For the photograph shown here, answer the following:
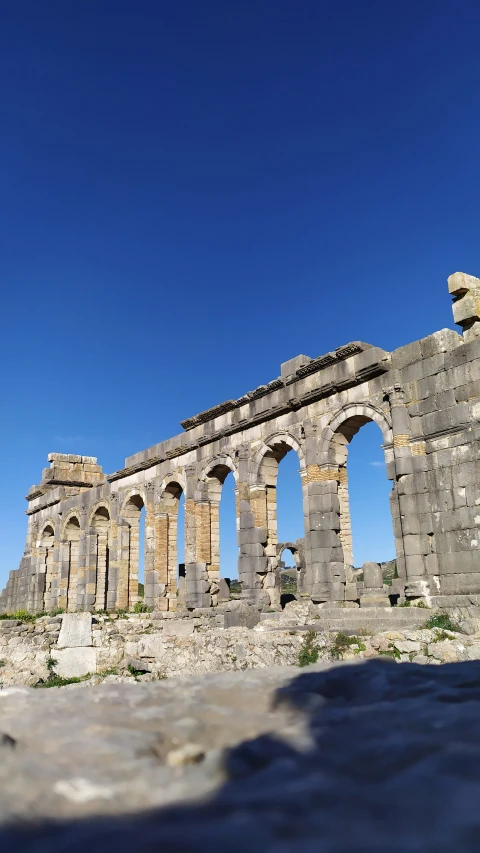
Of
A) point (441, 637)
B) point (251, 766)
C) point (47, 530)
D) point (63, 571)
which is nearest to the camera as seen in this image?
point (251, 766)

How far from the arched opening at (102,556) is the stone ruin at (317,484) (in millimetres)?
58

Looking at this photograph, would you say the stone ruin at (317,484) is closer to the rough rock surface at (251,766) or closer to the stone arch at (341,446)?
the stone arch at (341,446)

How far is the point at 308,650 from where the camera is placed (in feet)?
35.2

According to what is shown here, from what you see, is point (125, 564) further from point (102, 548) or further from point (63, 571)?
point (63, 571)

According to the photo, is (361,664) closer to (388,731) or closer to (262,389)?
(388,731)

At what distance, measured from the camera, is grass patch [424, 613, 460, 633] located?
35.1 feet

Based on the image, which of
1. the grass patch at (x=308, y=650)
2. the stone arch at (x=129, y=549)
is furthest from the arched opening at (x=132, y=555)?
the grass patch at (x=308, y=650)

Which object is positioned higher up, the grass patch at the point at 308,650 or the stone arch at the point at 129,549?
the stone arch at the point at 129,549

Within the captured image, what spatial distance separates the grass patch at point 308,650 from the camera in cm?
1054

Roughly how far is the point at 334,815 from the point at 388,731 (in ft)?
1.48

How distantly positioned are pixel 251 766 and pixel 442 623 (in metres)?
10.2

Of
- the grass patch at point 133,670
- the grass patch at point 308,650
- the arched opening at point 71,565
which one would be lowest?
the grass patch at point 133,670

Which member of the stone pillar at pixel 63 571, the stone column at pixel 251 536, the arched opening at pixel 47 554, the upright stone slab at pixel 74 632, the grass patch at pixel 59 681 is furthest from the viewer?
the arched opening at pixel 47 554

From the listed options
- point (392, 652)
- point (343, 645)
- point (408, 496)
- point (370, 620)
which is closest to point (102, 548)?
point (370, 620)
